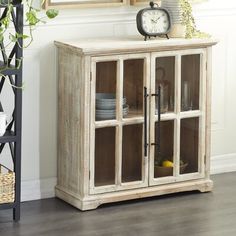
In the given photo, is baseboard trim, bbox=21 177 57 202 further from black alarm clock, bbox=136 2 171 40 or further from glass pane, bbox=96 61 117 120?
black alarm clock, bbox=136 2 171 40

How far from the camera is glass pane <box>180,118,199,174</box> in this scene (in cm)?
506

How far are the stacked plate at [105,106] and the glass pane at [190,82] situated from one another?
468 mm

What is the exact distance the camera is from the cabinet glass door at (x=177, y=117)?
16.2 ft

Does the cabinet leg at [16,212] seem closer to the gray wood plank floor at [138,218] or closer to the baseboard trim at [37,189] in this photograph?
the gray wood plank floor at [138,218]

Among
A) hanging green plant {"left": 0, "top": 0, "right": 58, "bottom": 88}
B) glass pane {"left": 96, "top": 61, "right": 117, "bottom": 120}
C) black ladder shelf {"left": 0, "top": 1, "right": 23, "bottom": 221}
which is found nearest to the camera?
hanging green plant {"left": 0, "top": 0, "right": 58, "bottom": 88}

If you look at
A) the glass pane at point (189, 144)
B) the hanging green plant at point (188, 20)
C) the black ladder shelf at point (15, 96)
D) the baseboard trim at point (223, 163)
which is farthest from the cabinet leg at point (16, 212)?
the baseboard trim at point (223, 163)

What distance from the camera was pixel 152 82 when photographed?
4.88 metres

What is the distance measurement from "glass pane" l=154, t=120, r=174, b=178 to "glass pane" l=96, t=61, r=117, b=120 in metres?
0.37

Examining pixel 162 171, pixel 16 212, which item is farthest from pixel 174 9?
pixel 16 212

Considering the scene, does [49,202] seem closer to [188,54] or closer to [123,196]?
[123,196]

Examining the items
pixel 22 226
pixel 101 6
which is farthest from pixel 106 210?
pixel 101 6

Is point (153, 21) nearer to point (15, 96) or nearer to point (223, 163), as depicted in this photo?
point (15, 96)

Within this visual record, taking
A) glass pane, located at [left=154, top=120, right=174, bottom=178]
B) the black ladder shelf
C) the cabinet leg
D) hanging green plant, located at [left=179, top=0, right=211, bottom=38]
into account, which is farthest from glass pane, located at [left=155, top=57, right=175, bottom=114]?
the cabinet leg

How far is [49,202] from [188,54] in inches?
46.7
